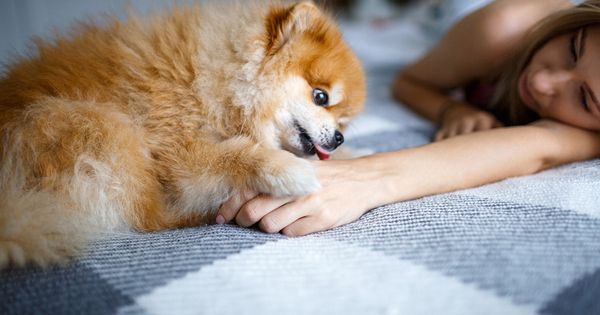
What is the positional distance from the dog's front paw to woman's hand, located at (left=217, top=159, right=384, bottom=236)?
0.02 meters

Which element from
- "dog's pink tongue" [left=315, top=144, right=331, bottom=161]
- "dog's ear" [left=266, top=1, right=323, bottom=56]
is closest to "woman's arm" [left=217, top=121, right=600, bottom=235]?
"dog's pink tongue" [left=315, top=144, right=331, bottom=161]

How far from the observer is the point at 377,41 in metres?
3.38

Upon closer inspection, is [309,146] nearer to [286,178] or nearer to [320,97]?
[320,97]

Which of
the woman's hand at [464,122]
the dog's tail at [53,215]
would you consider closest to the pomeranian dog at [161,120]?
the dog's tail at [53,215]

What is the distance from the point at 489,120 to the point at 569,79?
1.02ft

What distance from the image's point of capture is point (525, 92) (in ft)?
4.83

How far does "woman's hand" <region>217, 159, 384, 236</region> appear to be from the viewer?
938 millimetres

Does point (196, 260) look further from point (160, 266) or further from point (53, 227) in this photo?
point (53, 227)

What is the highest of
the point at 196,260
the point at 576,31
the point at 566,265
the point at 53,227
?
the point at 576,31

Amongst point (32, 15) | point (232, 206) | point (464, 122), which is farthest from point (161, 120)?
point (32, 15)

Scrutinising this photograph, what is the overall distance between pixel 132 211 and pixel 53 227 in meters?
0.17

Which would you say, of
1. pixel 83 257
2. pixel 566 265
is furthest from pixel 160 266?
pixel 566 265

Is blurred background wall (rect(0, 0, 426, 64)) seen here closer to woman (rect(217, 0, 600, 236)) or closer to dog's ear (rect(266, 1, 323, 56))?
woman (rect(217, 0, 600, 236))

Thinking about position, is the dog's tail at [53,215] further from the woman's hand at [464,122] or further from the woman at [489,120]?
the woman's hand at [464,122]
